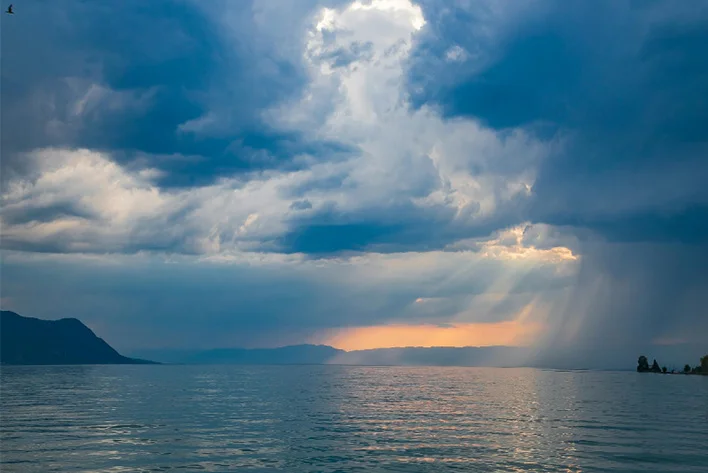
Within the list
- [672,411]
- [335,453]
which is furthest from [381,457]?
A: [672,411]

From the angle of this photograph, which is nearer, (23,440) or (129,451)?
(129,451)

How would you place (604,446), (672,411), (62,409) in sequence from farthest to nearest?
1. (672,411)
2. (62,409)
3. (604,446)

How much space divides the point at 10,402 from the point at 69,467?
189 ft

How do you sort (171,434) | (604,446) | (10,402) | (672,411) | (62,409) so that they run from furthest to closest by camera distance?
(10,402) < (672,411) < (62,409) < (171,434) < (604,446)

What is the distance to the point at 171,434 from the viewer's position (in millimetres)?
49312

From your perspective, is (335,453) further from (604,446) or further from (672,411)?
(672,411)

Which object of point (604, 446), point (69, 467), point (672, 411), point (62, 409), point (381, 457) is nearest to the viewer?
point (69, 467)

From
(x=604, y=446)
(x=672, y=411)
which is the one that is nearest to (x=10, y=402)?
(x=604, y=446)

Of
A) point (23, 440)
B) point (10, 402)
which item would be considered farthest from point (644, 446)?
point (10, 402)

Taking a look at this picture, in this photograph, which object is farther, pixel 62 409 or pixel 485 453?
pixel 62 409

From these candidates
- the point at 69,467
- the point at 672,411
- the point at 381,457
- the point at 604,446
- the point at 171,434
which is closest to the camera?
the point at 69,467

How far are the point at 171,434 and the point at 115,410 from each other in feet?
87.4

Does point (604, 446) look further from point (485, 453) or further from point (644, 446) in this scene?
point (485, 453)

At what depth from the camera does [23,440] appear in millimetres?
45438
